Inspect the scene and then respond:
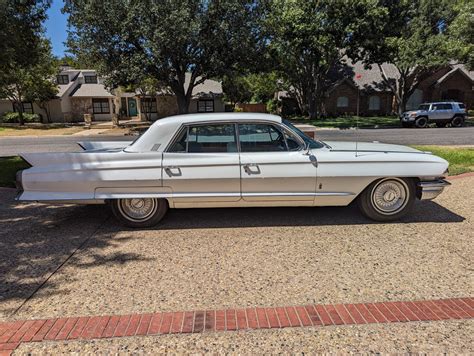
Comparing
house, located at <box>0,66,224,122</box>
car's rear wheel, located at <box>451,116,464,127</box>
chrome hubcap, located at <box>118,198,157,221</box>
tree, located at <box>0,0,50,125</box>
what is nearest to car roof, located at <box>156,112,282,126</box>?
chrome hubcap, located at <box>118,198,157,221</box>

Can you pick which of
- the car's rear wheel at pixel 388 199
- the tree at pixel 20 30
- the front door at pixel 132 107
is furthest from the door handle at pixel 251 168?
the front door at pixel 132 107

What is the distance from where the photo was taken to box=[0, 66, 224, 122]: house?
33938mm

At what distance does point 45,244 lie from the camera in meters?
4.29

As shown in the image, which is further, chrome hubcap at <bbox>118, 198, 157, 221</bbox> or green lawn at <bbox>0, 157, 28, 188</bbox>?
green lawn at <bbox>0, 157, 28, 188</bbox>

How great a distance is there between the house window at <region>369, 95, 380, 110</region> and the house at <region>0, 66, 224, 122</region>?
1599 centimetres

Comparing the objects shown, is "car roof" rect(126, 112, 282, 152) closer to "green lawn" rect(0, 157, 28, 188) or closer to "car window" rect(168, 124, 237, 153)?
"car window" rect(168, 124, 237, 153)

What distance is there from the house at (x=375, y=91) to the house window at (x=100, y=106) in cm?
1878

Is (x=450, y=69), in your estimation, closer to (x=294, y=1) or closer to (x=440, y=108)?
(x=440, y=108)

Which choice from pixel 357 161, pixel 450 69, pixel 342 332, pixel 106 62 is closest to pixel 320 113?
pixel 450 69

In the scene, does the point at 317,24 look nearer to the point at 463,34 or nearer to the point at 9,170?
the point at 463,34

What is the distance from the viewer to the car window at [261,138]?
4.66 metres

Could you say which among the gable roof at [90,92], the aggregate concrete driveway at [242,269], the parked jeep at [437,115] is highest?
the gable roof at [90,92]

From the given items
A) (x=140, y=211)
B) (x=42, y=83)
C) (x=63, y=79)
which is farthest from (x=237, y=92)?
(x=140, y=211)

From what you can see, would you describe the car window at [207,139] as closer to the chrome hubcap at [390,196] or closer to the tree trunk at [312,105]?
the chrome hubcap at [390,196]
